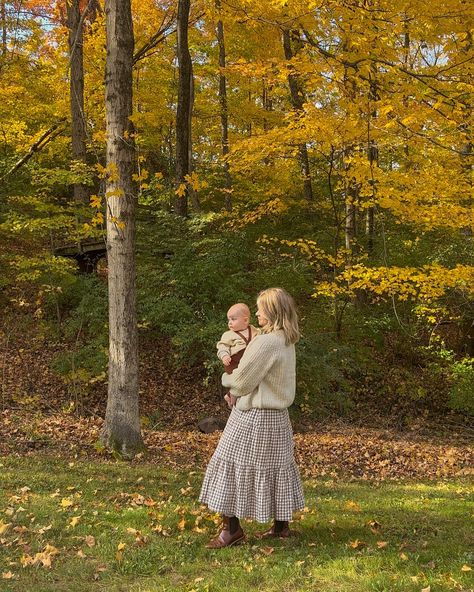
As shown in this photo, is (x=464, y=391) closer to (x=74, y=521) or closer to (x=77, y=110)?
(x=74, y=521)

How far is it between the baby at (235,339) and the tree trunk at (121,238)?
3004mm

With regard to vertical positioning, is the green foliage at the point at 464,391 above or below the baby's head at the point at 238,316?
below

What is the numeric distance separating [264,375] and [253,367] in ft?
0.35

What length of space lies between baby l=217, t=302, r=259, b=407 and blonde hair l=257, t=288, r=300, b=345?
195mm

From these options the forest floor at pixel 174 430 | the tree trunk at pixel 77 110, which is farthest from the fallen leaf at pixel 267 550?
the tree trunk at pixel 77 110

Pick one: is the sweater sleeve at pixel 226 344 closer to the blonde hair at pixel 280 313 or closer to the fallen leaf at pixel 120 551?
the blonde hair at pixel 280 313

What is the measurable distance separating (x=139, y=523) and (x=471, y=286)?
724cm

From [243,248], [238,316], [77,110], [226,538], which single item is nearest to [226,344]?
[238,316]

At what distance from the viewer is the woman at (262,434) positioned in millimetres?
3932

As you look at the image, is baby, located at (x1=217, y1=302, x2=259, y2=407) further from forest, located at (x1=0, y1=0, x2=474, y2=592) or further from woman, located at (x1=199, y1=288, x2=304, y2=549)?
forest, located at (x1=0, y1=0, x2=474, y2=592)

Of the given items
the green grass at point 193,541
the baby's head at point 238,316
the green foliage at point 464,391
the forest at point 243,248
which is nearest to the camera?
the green grass at point 193,541

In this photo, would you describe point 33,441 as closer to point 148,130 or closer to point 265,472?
point 265,472

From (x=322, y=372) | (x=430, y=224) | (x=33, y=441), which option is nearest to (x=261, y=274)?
(x=322, y=372)

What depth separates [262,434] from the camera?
13.1 feet
